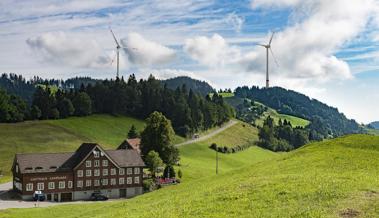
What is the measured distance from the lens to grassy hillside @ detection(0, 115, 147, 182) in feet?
456

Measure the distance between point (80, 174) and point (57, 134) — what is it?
55.4m

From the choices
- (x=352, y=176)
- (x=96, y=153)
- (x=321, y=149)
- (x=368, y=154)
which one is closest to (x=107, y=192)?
(x=96, y=153)

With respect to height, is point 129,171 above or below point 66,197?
above

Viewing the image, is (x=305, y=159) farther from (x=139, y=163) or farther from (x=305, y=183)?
(x=139, y=163)

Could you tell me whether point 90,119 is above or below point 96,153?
above

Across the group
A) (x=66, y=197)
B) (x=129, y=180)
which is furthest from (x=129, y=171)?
(x=66, y=197)

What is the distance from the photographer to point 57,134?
159625 mm

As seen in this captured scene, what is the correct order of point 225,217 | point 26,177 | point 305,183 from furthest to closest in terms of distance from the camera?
1. point 26,177
2. point 305,183
3. point 225,217

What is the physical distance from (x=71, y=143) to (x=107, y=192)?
159ft

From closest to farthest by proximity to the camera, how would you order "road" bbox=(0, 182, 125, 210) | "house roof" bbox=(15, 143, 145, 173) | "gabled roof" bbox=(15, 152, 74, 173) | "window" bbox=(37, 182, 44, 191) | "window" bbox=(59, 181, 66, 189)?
"road" bbox=(0, 182, 125, 210) < "window" bbox=(37, 182, 44, 191) < "gabled roof" bbox=(15, 152, 74, 173) < "house roof" bbox=(15, 143, 145, 173) < "window" bbox=(59, 181, 66, 189)

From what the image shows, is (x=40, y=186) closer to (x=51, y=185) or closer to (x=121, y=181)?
(x=51, y=185)

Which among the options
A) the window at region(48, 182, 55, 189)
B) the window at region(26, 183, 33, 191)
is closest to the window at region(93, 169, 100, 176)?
the window at region(48, 182, 55, 189)

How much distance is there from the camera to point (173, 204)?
4262 cm

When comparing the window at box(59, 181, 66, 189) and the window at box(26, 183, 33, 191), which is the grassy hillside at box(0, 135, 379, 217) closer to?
the window at box(26, 183, 33, 191)
